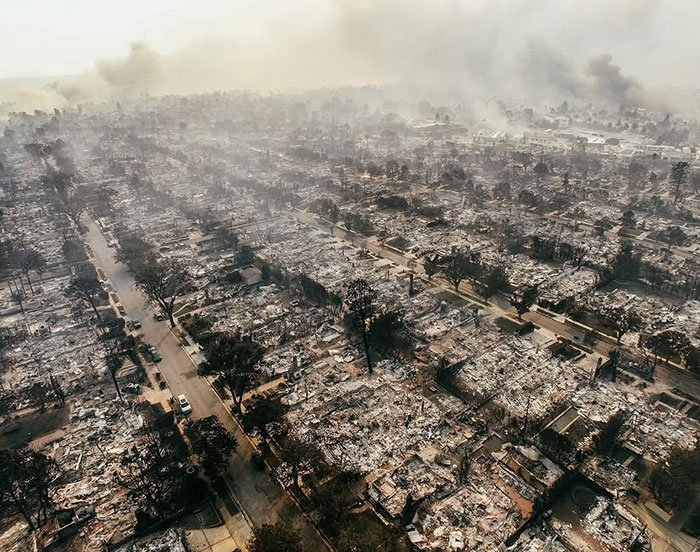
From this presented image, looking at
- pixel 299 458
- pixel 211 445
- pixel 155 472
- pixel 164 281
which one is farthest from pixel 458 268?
pixel 155 472

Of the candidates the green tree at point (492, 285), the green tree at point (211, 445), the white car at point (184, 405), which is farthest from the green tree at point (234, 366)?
the green tree at point (492, 285)

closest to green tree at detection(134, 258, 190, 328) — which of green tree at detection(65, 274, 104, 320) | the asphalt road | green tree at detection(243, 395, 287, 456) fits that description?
the asphalt road

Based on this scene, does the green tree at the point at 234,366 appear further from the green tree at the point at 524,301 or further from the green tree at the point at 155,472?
the green tree at the point at 524,301

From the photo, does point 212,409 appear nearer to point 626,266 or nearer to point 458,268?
point 458,268

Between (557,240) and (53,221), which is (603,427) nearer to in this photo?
(557,240)

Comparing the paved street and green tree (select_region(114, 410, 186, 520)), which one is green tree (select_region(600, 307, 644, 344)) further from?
green tree (select_region(114, 410, 186, 520))

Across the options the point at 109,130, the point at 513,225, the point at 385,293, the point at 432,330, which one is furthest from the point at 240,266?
the point at 109,130
